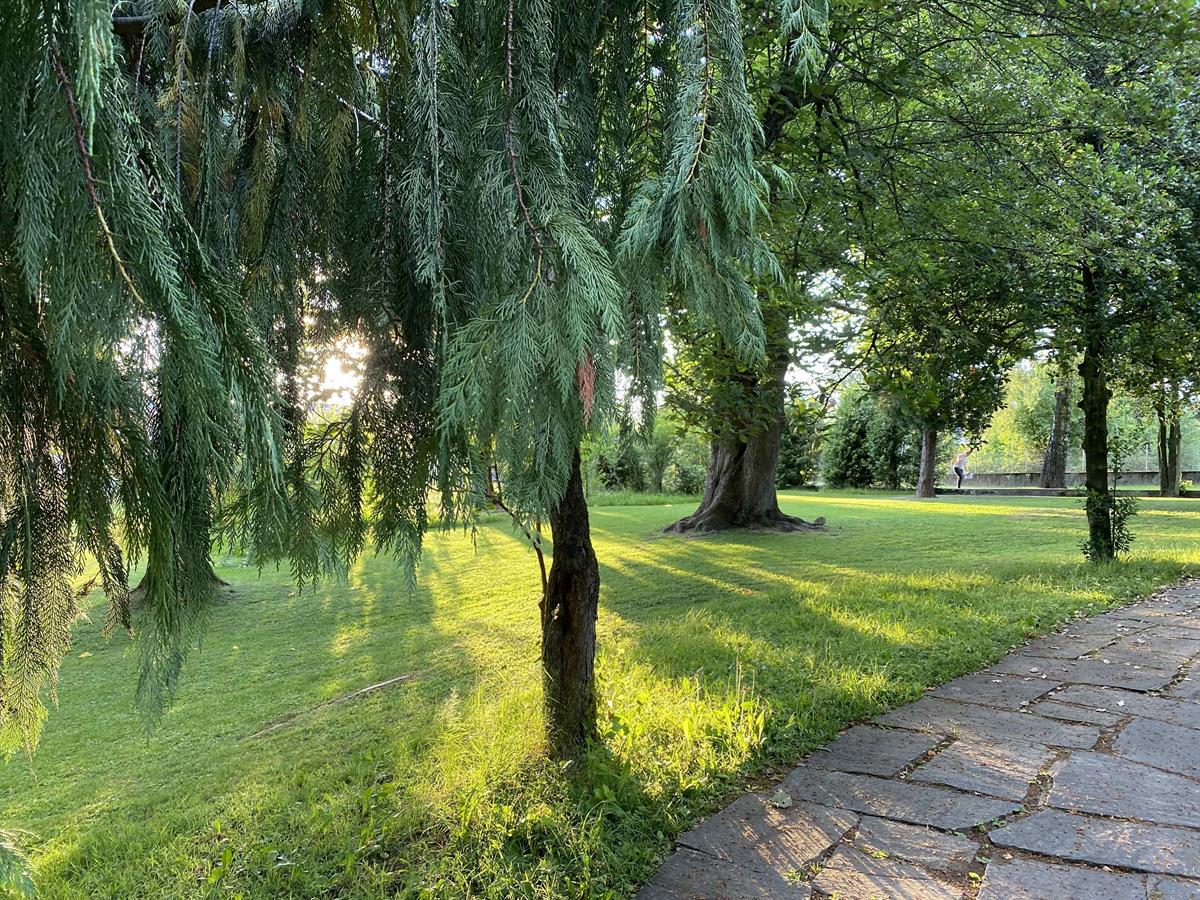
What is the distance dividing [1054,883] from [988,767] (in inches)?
A: 28.6

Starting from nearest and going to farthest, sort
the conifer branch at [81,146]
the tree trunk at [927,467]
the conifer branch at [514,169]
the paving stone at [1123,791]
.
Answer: the conifer branch at [81,146] < the conifer branch at [514,169] < the paving stone at [1123,791] < the tree trunk at [927,467]

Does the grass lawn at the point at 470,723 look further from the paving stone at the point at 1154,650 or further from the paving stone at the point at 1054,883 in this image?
the paving stone at the point at 1054,883

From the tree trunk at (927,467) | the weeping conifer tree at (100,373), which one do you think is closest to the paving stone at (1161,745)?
the weeping conifer tree at (100,373)

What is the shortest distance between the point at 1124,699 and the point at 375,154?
12.4 ft

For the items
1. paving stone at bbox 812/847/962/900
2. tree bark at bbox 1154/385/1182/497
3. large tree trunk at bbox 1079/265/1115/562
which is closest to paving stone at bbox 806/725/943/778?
paving stone at bbox 812/847/962/900

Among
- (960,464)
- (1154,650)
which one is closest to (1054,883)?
(1154,650)

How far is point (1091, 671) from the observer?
3.66 meters

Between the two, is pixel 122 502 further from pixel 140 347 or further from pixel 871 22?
pixel 871 22

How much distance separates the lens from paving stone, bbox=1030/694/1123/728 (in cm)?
298

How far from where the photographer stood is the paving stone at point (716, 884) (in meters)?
1.91

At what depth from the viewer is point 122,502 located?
1412mm

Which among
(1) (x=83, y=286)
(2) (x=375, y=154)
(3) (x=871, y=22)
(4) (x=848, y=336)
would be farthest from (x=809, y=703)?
(4) (x=848, y=336)

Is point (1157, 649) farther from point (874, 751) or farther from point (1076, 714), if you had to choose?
point (874, 751)

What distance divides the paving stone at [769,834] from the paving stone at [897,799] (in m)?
0.09
